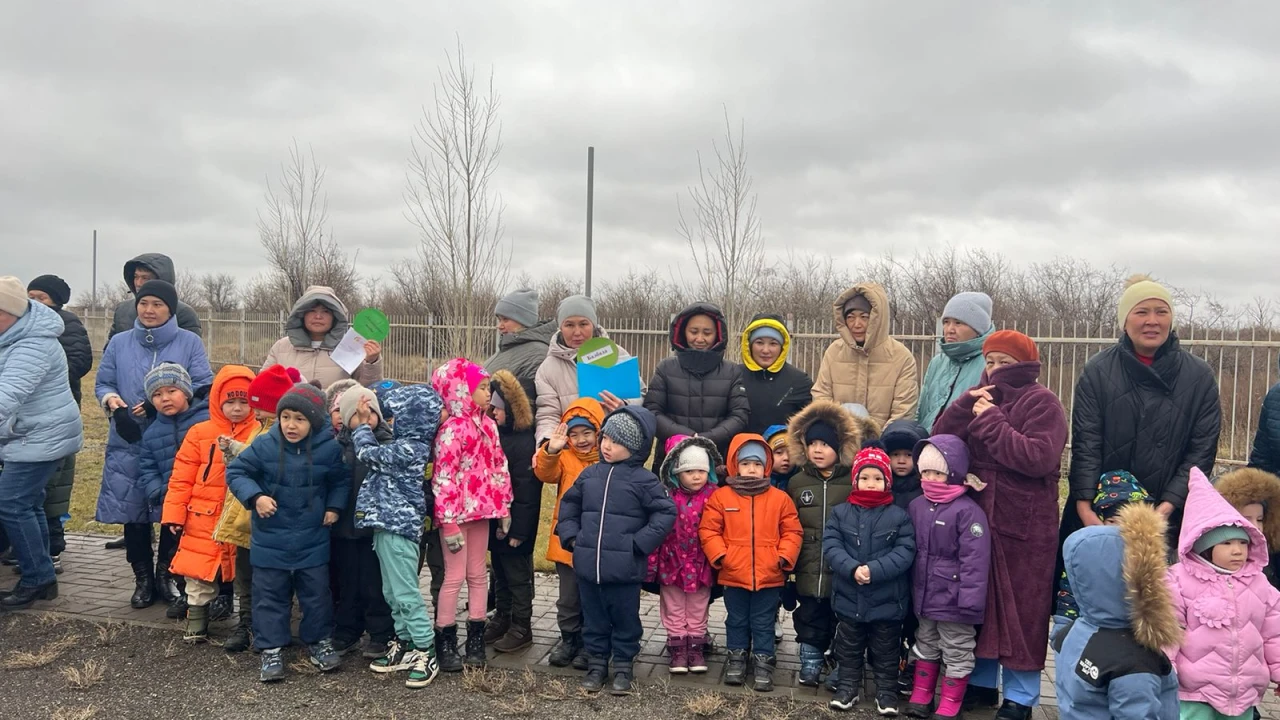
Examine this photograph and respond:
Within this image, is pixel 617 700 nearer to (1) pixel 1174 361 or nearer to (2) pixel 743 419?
(2) pixel 743 419

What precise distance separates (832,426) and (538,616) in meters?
2.52

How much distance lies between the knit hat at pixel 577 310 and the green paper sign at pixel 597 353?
11.6 inches

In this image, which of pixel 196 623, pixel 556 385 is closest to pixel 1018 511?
pixel 556 385

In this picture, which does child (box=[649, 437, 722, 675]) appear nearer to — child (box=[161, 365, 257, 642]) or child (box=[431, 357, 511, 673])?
child (box=[431, 357, 511, 673])

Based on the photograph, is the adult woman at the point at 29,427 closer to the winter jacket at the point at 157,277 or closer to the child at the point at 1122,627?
the winter jacket at the point at 157,277

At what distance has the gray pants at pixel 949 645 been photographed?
4.23m

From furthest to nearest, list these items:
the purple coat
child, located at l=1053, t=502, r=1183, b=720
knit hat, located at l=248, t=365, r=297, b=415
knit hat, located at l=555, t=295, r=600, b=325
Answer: knit hat, located at l=555, t=295, r=600, b=325 < knit hat, located at l=248, t=365, r=297, b=415 < the purple coat < child, located at l=1053, t=502, r=1183, b=720

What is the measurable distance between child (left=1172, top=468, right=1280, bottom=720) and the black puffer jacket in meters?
2.41

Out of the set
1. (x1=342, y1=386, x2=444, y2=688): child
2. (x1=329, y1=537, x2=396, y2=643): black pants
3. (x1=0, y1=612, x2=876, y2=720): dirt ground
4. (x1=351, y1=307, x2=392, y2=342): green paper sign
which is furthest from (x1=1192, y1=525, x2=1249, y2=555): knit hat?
(x1=351, y1=307, x2=392, y2=342): green paper sign

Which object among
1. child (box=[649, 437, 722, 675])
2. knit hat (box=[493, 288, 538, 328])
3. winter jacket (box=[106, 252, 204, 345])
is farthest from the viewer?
winter jacket (box=[106, 252, 204, 345])

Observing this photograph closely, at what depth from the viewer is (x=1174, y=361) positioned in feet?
13.7

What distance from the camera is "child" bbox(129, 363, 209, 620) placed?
5453mm

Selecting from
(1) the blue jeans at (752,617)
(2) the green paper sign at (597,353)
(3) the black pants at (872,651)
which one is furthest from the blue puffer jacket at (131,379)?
(3) the black pants at (872,651)

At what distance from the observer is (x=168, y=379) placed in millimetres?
5457
